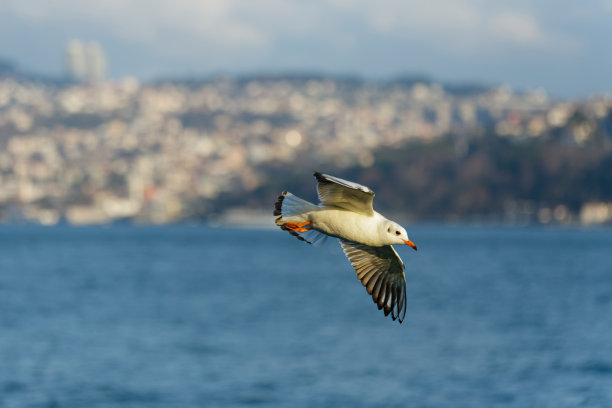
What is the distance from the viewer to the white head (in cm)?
913

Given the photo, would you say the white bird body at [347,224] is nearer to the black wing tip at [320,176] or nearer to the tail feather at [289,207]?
the tail feather at [289,207]

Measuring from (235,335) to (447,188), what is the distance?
114m

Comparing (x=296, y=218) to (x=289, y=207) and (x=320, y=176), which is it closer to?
(x=289, y=207)

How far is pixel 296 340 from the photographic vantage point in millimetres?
45531

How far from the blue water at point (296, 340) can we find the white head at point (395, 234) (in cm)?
2180

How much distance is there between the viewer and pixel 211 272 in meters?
96.9

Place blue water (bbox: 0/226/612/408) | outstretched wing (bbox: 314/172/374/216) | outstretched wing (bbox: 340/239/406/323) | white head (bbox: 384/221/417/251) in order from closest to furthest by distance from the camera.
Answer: outstretched wing (bbox: 314/172/374/216), white head (bbox: 384/221/417/251), outstretched wing (bbox: 340/239/406/323), blue water (bbox: 0/226/612/408)

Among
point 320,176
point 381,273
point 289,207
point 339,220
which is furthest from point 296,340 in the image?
point 320,176

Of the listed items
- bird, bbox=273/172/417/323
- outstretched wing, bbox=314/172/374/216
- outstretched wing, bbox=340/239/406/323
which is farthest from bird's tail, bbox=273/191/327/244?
outstretched wing, bbox=340/239/406/323

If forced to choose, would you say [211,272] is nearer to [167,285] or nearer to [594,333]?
[167,285]

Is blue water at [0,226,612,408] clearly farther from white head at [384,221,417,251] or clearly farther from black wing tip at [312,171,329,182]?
black wing tip at [312,171,329,182]

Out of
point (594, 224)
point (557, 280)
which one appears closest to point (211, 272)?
point (557, 280)

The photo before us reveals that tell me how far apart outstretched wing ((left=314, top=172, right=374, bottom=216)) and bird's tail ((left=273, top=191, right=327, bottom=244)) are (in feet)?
0.68

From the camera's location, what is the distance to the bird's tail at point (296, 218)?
9.34 meters
